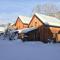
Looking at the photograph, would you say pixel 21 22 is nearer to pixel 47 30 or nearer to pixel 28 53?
pixel 47 30

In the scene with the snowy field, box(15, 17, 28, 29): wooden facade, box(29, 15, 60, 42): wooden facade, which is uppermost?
box(15, 17, 28, 29): wooden facade

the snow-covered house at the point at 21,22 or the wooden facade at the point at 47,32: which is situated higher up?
the snow-covered house at the point at 21,22

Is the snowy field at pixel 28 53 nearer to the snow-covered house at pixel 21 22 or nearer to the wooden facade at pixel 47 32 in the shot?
the wooden facade at pixel 47 32

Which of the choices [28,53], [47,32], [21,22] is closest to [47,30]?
[47,32]

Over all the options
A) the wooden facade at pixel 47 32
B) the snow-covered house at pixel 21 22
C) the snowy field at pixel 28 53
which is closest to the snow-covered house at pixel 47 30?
the wooden facade at pixel 47 32

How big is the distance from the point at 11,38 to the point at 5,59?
31856 millimetres

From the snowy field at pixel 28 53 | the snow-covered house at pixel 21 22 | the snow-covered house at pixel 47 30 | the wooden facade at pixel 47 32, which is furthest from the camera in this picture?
the snow-covered house at pixel 21 22

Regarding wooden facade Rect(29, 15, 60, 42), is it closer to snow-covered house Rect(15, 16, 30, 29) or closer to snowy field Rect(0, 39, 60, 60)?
snow-covered house Rect(15, 16, 30, 29)

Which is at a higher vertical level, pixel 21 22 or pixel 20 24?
pixel 21 22

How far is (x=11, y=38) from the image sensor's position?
46.2 m

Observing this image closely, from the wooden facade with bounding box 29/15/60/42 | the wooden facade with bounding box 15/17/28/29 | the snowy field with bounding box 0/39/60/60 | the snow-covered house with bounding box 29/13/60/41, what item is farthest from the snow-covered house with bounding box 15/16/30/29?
the snowy field with bounding box 0/39/60/60

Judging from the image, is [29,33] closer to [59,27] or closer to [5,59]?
[59,27]

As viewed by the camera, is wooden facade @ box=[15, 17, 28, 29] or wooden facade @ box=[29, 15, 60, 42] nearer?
wooden facade @ box=[29, 15, 60, 42]

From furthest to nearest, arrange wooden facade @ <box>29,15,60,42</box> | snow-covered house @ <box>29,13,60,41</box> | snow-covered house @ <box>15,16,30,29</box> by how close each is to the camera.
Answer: snow-covered house @ <box>15,16,30,29</box> < snow-covered house @ <box>29,13,60,41</box> < wooden facade @ <box>29,15,60,42</box>
